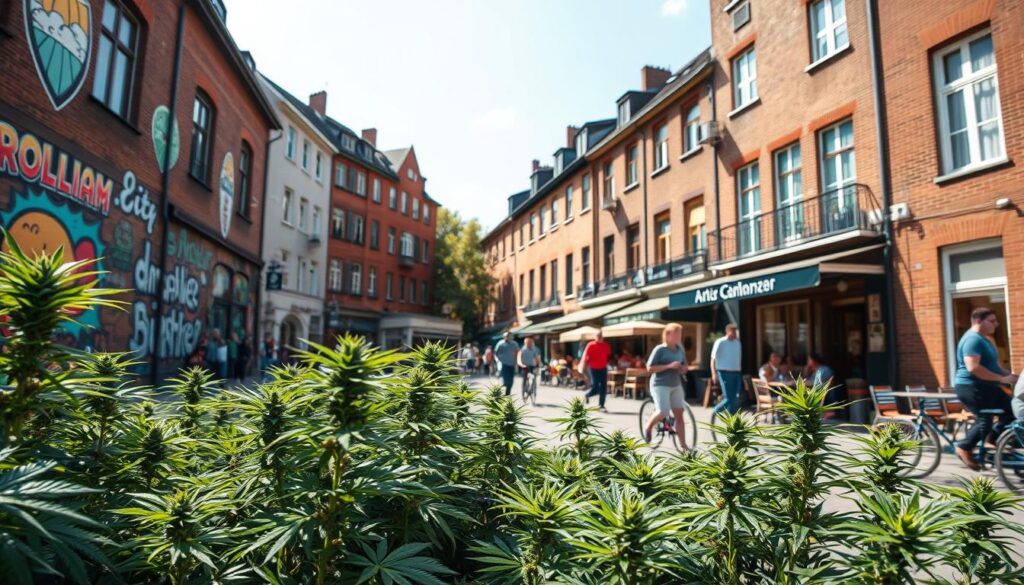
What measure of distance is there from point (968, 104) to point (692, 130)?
8.59 m

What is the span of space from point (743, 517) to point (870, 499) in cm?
30

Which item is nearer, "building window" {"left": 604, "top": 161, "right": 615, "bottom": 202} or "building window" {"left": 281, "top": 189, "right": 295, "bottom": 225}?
"building window" {"left": 604, "top": 161, "right": 615, "bottom": 202}

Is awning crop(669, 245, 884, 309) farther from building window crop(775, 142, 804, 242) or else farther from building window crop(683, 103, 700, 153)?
building window crop(683, 103, 700, 153)

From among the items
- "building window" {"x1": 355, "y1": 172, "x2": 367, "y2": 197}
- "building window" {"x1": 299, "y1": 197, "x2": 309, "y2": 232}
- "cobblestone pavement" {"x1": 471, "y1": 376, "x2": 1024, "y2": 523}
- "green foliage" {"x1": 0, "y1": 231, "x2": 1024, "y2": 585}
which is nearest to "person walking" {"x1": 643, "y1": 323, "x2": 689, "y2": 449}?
"cobblestone pavement" {"x1": 471, "y1": 376, "x2": 1024, "y2": 523}

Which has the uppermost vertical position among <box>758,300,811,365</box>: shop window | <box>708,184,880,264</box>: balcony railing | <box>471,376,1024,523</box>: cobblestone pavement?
<box>708,184,880,264</box>: balcony railing

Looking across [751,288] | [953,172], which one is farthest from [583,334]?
[953,172]

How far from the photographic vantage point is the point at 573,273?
2702 centimetres

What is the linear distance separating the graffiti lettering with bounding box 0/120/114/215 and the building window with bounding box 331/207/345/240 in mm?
23965

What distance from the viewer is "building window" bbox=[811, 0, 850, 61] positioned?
41.8 feet

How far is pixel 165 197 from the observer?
1158 centimetres

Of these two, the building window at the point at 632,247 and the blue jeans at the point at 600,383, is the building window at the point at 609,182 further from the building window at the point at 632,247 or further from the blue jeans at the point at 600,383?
the blue jeans at the point at 600,383

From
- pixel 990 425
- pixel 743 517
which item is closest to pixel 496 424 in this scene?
pixel 743 517

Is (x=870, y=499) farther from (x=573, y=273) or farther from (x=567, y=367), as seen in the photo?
(x=573, y=273)

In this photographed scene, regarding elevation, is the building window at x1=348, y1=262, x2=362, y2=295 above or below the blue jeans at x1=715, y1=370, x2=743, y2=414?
above
